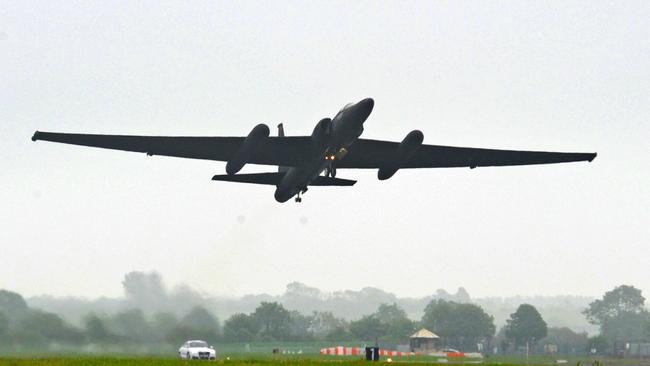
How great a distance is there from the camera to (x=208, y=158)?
4750 cm

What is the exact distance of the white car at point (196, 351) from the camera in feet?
149

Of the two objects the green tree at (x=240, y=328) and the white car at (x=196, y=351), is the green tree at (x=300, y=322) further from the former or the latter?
the white car at (x=196, y=351)

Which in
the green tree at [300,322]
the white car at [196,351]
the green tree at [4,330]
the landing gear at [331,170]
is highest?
the landing gear at [331,170]

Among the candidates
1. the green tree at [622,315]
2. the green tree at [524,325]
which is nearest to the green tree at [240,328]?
the green tree at [524,325]

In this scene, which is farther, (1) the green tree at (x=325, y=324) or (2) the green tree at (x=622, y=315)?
(2) the green tree at (x=622, y=315)

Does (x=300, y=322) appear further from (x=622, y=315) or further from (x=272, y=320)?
(x=622, y=315)

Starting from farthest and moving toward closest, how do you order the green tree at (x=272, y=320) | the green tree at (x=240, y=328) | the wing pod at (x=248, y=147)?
the green tree at (x=272, y=320) → the green tree at (x=240, y=328) → the wing pod at (x=248, y=147)

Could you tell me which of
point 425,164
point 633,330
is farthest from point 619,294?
point 425,164

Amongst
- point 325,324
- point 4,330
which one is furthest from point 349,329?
point 4,330

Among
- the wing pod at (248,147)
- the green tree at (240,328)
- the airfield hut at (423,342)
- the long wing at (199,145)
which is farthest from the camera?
the airfield hut at (423,342)

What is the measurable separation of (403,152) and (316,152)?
440 cm

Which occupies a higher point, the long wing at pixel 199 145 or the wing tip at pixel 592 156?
the wing tip at pixel 592 156

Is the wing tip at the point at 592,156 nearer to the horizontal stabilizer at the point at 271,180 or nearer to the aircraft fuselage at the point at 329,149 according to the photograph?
the horizontal stabilizer at the point at 271,180

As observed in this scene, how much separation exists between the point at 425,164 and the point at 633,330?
305ft
